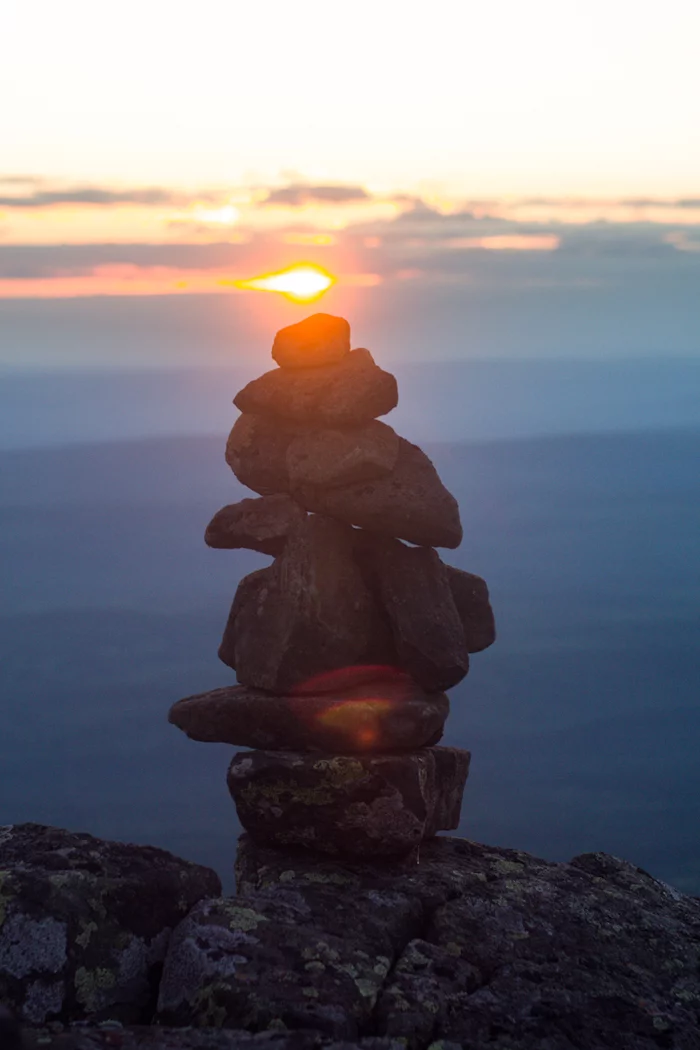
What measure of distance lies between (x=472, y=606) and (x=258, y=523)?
4.18 m

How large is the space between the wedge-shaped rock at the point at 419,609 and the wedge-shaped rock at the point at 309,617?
38 cm

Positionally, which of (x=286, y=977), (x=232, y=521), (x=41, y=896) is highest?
(x=232, y=521)

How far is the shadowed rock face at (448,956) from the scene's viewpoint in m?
10.5

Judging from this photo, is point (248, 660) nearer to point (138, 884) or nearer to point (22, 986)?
point (138, 884)

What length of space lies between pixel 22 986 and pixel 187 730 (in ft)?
19.1

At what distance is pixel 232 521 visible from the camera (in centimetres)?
1791

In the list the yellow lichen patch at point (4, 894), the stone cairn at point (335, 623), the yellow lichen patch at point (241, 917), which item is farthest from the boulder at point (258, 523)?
the yellow lichen patch at point (4, 894)

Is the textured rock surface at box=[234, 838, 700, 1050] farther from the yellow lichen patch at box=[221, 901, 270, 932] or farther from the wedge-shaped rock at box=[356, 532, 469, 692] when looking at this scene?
the wedge-shaped rock at box=[356, 532, 469, 692]

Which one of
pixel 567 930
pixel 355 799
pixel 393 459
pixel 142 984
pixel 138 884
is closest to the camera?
pixel 142 984

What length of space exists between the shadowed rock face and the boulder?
5304mm

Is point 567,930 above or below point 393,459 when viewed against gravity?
below

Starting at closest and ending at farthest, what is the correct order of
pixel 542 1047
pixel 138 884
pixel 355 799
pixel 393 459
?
pixel 542 1047
pixel 138 884
pixel 355 799
pixel 393 459

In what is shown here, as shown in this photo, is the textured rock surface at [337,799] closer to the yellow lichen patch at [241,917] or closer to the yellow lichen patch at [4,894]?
the yellow lichen patch at [241,917]

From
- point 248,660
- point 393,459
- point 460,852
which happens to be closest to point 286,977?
point 460,852
